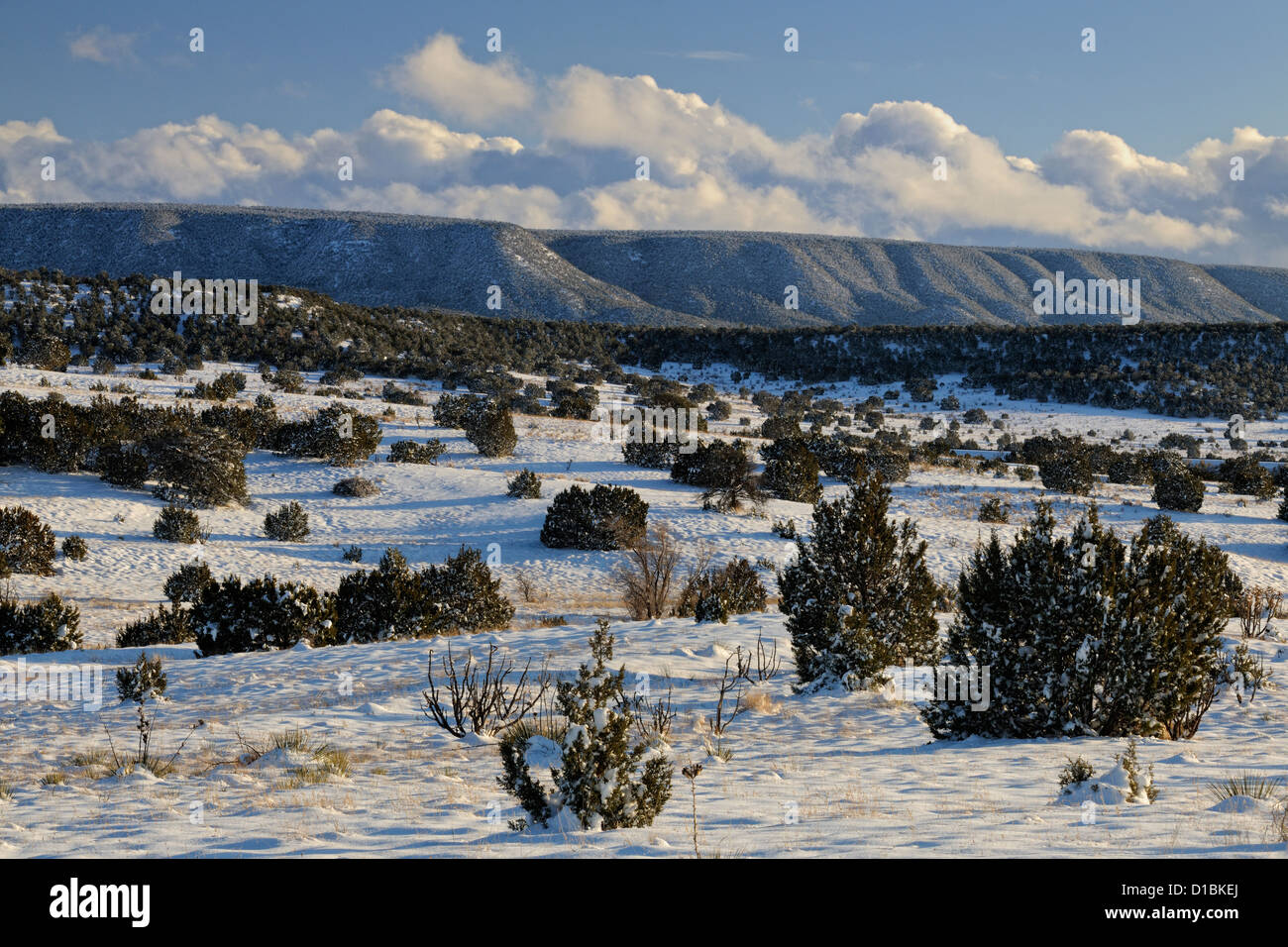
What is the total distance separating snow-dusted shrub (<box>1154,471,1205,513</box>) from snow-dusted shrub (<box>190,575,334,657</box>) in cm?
2151

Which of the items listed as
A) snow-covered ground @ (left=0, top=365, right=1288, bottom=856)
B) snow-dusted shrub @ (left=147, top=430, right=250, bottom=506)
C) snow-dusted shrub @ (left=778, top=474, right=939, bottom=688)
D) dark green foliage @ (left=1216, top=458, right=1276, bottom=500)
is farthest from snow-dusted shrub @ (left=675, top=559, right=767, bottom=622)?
dark green foliage @ (left=1216, top=458, right=1276, bottom=500)

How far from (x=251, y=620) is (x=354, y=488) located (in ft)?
33.8

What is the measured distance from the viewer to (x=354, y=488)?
22141mm

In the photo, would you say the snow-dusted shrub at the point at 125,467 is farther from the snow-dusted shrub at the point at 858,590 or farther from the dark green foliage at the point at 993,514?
the dark green foliage at the point at 993,514

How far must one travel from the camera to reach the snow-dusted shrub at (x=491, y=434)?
26359 mm

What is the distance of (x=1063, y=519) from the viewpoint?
2211 cm

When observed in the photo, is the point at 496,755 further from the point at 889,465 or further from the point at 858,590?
the point at 889,465

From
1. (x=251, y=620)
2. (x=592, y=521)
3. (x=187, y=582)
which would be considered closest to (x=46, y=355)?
(x=187, y=582)

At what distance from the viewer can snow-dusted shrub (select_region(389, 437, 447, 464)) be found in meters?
25.0

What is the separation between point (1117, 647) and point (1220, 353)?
5291 centimetres

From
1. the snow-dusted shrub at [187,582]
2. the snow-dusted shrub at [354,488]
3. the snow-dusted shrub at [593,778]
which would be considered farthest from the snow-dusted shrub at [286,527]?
the snow-dusted shrub at [593,778]

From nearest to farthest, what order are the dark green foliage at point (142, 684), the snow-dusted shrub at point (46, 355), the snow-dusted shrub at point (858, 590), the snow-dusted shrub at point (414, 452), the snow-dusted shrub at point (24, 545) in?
the dark green foliage at point (142, 684), the snow-dusted shrub at point (858, 590), the snow-dusted shrub at point (24, 545), the snow-dusted shrub at point (414, 452), the snow-dusted shrub at point (46, 355)

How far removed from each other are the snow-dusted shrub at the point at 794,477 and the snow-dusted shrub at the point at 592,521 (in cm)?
520

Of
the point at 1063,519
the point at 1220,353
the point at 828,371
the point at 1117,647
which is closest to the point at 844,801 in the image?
the point at 1117,647
